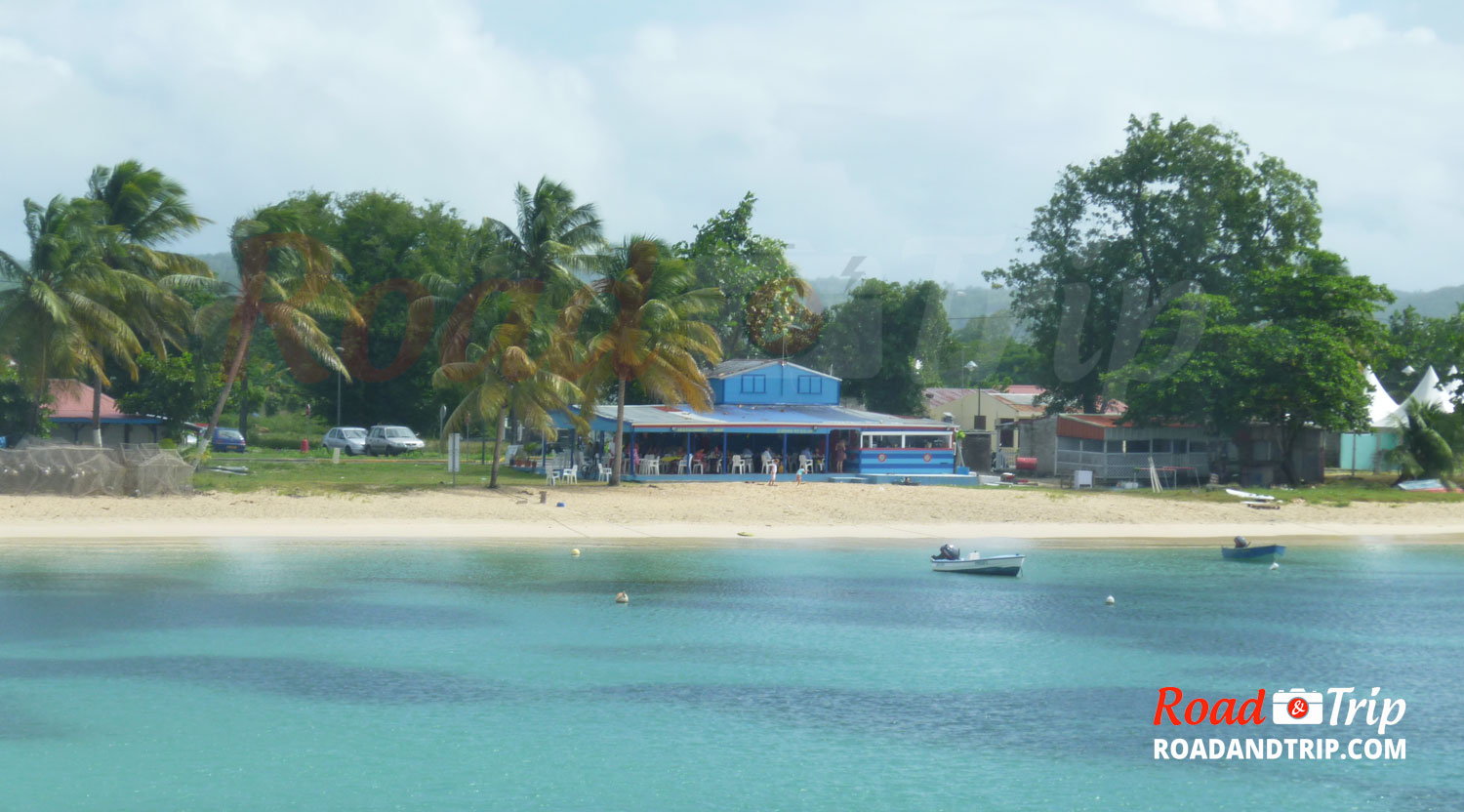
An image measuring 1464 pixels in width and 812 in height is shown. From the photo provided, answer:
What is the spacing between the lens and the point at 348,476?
4534cm

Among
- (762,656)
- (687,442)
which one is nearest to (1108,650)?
(762,656)

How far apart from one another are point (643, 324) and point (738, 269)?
23.8 meters

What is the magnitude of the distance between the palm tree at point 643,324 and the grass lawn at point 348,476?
4.44 m

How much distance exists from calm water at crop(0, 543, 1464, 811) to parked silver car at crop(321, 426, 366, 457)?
31870mm

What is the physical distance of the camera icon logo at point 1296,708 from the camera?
18.0m

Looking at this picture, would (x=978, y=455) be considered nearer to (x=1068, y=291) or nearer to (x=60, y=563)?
(x=1068, y=291)

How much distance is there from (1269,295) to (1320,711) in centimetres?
3558

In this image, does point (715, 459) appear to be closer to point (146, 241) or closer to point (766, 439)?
point (766, 439)

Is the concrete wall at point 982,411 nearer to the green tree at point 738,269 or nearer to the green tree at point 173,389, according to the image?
the green tree at point 738,269

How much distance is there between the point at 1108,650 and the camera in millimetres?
22094

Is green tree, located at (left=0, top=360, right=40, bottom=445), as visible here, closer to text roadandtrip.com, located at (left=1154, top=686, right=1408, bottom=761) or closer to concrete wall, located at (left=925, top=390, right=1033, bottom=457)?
concrete wall, located at (left=925, top=390, right=1033, bottom=457)

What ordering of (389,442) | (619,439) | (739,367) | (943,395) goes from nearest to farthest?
1. (619,439)
2. (739,367)
3. (389,442)
4. (943,395)

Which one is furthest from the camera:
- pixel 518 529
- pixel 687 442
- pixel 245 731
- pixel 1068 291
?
pixel 1068 291

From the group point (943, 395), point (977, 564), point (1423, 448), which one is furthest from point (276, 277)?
point (943, 395)
